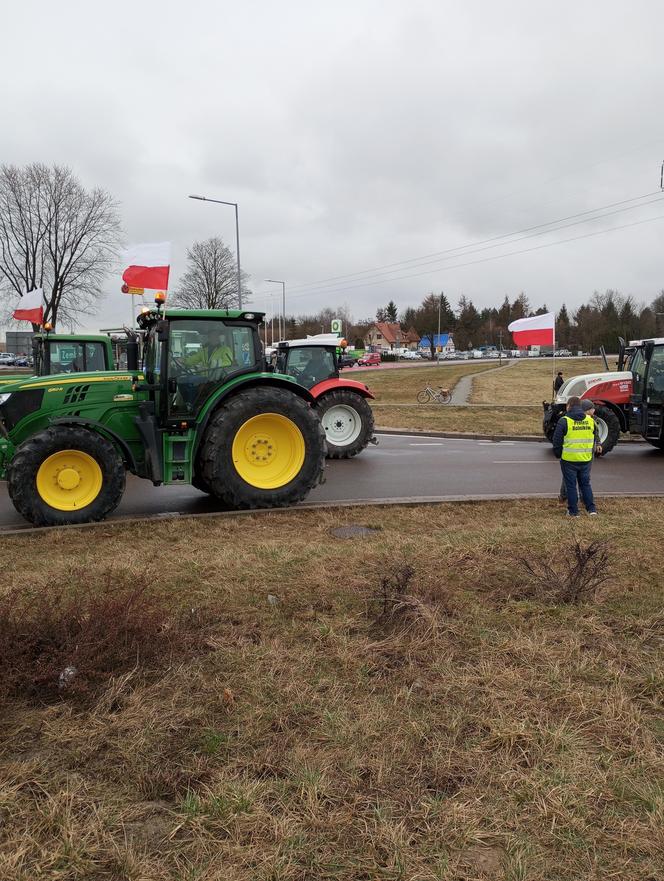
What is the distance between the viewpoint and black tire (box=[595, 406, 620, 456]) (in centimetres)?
1376

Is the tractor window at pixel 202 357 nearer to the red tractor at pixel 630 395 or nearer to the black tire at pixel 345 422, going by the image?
the black tire at pixel 345 422

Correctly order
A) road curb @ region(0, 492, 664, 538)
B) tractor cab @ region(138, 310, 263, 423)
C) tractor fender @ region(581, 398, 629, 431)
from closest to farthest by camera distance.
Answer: road curb @ region(0, 492, 664, 538) → tractor cab @ region(138, 310, 263, 423) → tractor fender @ region(581, 398, 629, 431)

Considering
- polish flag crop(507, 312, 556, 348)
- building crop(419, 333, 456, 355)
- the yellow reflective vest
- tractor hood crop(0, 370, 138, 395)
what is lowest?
the yellow reflective vest

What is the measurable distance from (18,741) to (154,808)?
2.77 feet

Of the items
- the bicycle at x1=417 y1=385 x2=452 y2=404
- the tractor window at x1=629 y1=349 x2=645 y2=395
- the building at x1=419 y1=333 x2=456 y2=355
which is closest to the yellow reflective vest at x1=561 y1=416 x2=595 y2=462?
the tractor window at x1=629 y1=349 x2=645 y2=395

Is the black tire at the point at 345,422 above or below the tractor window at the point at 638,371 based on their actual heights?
below

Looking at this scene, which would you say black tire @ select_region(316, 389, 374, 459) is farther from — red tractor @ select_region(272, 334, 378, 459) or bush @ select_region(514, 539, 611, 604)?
bush @ select_region(514, 539, 611, 604)

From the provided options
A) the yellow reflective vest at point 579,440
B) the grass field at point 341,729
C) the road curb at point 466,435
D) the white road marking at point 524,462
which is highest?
the yellow reflective vest at point 579,440

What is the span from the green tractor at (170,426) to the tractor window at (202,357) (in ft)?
0.04

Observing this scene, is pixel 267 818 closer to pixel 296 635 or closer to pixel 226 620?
pixel 296 635

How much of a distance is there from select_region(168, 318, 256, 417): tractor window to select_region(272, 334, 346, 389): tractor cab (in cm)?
563

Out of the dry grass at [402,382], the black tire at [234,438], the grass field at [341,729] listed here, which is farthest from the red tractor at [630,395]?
the dry grass at [402,382]

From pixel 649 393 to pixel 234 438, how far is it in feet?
30.2

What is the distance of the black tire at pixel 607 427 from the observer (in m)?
13.8
